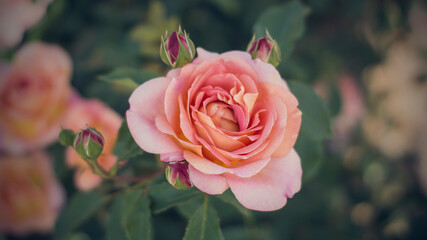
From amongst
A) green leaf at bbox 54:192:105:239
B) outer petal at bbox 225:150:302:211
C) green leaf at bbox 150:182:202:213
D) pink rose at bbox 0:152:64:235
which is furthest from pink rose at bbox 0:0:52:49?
outer petal at bbox 225:150:302:211

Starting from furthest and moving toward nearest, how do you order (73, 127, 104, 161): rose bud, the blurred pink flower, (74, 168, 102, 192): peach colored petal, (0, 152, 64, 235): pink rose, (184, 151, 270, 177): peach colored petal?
the blurred pink flower, (0, 152, 64, 235): pink rose, (74, 168, 102, 192): peach colored petal, (73, 127, 104, 161): rose bud, (184, 151, 270, 177): peach colored petal

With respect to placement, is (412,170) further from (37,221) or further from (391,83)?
(37,221)

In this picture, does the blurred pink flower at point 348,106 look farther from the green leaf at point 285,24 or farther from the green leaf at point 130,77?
the green leaf at point 130,77

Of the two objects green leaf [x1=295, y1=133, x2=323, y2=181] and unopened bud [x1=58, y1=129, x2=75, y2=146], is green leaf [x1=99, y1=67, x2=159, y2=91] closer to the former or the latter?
unopened bud [x1=58, y1=129, x2=75, y2=146]

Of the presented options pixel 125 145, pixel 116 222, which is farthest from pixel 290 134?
pixel 116 222

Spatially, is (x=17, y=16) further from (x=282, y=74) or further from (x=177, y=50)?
(x=282, y=74)

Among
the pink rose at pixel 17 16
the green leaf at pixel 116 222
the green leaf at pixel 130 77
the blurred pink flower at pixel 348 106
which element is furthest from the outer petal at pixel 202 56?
the blurred pink flower at pixel 348 106

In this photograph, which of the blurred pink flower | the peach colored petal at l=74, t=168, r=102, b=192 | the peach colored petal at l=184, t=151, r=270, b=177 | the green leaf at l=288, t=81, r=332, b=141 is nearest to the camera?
the peach colored petal at l=184, t=151, r=270, b=177
